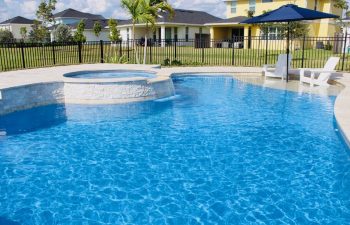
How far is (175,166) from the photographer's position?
20.0 feet

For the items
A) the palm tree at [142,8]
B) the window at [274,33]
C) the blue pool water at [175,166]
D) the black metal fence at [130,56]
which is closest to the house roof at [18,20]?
the black metal fence at [130,56]

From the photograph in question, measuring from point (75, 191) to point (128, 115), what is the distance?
475 cm

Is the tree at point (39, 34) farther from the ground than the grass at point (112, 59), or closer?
farther from the ground

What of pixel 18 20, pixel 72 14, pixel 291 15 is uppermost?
pixel 72 14

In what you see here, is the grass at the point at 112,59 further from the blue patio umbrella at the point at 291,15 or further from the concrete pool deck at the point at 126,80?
the blue patio umbrella at the point at 291,15

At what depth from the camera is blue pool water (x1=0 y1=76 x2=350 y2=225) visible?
4.57 m

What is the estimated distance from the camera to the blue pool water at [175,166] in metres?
4.57

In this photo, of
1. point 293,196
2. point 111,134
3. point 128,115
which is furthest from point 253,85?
point 293,196

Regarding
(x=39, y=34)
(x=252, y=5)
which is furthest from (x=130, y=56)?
(x=39, y=34)

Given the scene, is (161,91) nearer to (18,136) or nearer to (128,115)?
(128,115)

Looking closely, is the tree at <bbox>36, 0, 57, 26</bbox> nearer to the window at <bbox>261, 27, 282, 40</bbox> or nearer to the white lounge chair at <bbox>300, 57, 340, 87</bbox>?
the window at <bbox>261, 27, 282, 40</bbox>

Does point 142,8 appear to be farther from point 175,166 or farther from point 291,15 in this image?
point 175,166

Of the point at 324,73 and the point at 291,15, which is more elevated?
the point at 291,15

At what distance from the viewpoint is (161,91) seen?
39.5 ft
